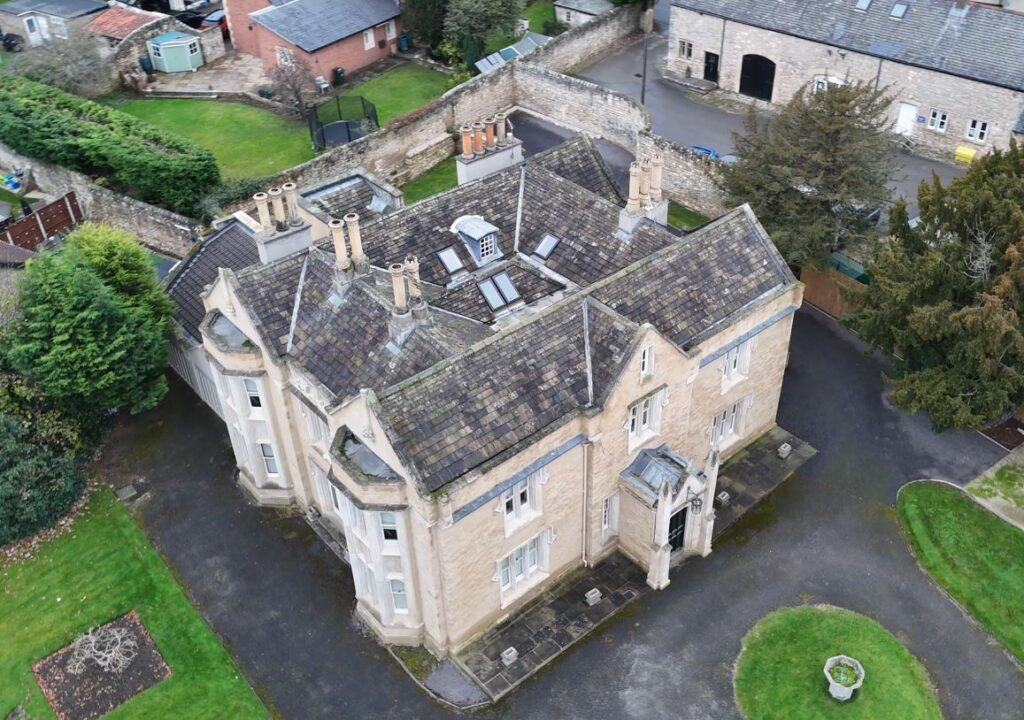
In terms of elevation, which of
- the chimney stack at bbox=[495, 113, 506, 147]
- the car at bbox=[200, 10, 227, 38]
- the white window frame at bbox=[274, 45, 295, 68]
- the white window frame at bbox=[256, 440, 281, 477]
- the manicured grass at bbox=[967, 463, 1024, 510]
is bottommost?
the manicured grass at bbox=[967, 463, 1024, 510]

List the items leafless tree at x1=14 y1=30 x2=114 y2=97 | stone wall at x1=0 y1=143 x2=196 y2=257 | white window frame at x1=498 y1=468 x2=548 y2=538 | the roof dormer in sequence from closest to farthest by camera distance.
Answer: white window frame at x1=498 y1=468 x2=548 y2=538 < the roof dormer < stone wall at x1=0 y1=143 x2=196 y2=257 < leafless tree at x1=14 y1=30 x2=114 y2=97

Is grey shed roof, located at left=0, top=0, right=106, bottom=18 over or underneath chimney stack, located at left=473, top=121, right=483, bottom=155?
underneath

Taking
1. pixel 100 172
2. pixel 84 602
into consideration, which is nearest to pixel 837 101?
pixel 84 602

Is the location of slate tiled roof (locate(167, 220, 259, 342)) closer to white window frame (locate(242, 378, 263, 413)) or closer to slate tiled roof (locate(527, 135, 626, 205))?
white window frame (locate(242, 378, 263, 413))

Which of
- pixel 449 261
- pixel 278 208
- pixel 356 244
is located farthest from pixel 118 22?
pixel 356 244

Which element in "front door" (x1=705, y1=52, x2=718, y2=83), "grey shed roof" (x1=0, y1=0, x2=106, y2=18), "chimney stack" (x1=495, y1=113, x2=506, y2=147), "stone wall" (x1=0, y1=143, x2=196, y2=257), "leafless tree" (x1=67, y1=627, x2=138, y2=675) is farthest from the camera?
"grey shed roof" (x1=0, y1=0, x2=106, y2=18)

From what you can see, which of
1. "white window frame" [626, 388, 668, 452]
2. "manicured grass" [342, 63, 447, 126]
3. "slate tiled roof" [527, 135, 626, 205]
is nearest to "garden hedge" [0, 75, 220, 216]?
"manicured grass" [342, 63, 447, 126]

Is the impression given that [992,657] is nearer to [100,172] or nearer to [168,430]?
[168,430]

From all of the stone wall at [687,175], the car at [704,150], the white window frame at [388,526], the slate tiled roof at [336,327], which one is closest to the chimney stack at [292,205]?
the slate tiled roof at [336,327]
